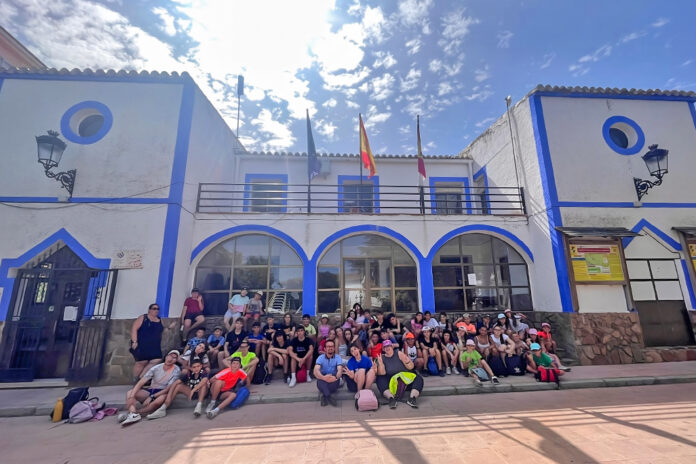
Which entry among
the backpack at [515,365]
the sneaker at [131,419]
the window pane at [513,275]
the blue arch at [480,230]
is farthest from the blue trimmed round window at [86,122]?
the window pane at [513,275]

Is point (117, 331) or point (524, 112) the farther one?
point (524, 112)

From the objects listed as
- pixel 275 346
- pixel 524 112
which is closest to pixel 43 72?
pixel 275 346

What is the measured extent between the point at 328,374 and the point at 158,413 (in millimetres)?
2738

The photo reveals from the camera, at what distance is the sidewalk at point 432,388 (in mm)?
4957

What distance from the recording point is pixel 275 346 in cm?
636

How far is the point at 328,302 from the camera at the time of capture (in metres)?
8.34

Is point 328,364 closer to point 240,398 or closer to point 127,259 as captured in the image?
point 240,398

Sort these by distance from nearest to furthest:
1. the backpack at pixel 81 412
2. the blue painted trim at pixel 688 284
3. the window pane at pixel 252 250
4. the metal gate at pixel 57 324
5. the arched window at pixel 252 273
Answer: the backpack at pixel 81 412 → the metal gate at pixel 57 324 → the blue painted trim at pixel 688 284 → the arched window at pixel 252 273 → the window pane at pixel 252 250

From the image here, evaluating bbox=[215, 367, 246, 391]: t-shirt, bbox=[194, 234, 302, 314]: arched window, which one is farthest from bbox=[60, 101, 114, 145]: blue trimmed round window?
bbox=[215, 367, 246, 391]: t-shirt

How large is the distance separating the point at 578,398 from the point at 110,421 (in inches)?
303

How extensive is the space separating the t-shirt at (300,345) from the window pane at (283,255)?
259 cm

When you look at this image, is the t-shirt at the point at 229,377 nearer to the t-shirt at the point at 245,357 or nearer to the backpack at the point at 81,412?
the t-shirt at the point at 245,357

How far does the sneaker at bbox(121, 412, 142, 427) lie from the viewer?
14.0 feet

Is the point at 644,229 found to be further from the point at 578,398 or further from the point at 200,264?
the point at 200,264
